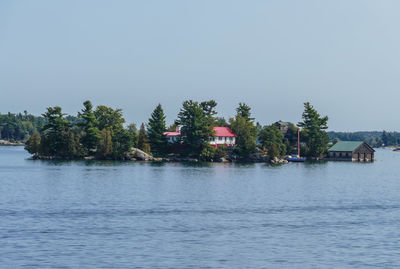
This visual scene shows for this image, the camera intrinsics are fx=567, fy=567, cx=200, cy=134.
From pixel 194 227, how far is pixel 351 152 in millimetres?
146030

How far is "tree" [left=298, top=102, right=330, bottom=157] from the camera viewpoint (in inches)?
7068

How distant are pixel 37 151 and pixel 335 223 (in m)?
121

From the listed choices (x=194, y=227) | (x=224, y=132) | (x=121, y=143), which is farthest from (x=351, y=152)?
(x=194, y=227)

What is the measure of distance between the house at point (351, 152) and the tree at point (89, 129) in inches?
3010

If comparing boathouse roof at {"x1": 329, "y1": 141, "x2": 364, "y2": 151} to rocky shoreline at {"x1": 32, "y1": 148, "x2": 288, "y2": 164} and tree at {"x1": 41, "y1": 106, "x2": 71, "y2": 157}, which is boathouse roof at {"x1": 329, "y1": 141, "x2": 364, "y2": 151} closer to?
rocky shoreline at {"x1": 32, "y1": 148, "x2": 288, "y2": 164}

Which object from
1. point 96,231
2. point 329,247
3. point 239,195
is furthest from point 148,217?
point 239,195

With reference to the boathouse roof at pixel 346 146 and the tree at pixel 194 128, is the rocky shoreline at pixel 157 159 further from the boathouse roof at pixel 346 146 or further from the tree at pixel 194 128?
the boathouse roof at pixel 346 146

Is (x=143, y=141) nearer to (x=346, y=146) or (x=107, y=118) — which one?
(x=107, y=118)

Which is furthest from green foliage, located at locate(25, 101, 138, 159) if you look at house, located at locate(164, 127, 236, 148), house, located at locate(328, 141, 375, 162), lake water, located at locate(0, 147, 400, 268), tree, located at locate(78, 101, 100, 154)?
lake water, located at locate(0, 147, 400, 268)

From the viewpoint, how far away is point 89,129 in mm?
150125

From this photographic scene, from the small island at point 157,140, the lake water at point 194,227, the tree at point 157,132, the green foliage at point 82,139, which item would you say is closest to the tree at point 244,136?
the small island at point 157,140

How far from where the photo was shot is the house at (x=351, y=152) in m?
180

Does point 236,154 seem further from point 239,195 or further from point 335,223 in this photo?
point 335,223

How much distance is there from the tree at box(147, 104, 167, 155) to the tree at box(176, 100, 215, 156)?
20.4ft
